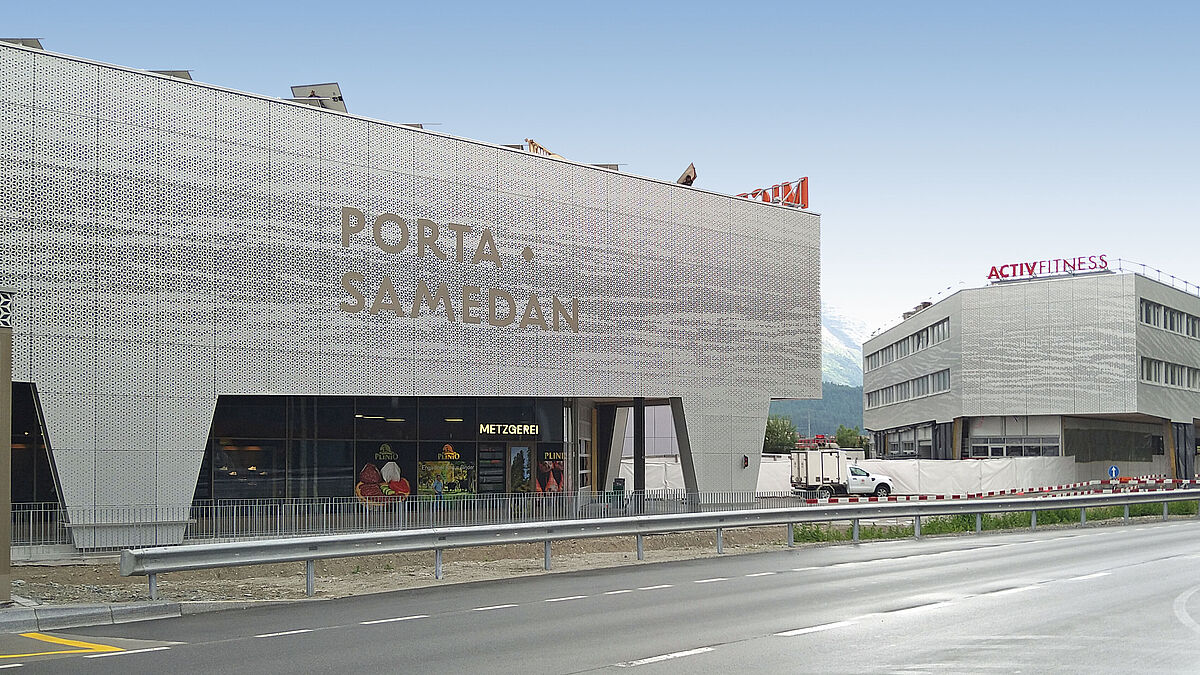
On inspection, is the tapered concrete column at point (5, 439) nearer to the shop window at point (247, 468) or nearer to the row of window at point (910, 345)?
Result: the shop window at point (247, 468)

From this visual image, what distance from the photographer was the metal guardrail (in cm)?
1694

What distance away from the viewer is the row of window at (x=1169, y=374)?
75.2m

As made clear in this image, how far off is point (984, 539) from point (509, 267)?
1585 centimetres

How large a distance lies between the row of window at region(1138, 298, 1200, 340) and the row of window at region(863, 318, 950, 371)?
13.4 meters

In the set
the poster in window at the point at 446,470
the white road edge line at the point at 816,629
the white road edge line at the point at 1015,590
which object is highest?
the poster in window at the point at 446,470

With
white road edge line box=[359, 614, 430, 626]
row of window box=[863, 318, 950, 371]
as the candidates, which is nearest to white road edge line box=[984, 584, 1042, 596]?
white road edge line box=[359, 614, 430, 626]

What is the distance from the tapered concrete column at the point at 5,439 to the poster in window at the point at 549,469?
85.1ft

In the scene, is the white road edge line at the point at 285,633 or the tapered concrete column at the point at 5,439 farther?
the tapered concrete column at the point at 5,439

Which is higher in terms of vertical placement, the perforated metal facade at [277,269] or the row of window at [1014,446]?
the perforated metal facade at [277,269]

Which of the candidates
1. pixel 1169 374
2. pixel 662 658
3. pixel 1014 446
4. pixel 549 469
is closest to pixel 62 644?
pixel 662 658

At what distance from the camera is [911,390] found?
96062mm

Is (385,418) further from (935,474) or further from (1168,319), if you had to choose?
(1168,319)

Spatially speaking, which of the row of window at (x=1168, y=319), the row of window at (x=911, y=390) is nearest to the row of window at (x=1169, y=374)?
the row of window at (x=1168, y=319)

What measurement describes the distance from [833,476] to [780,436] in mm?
59981
